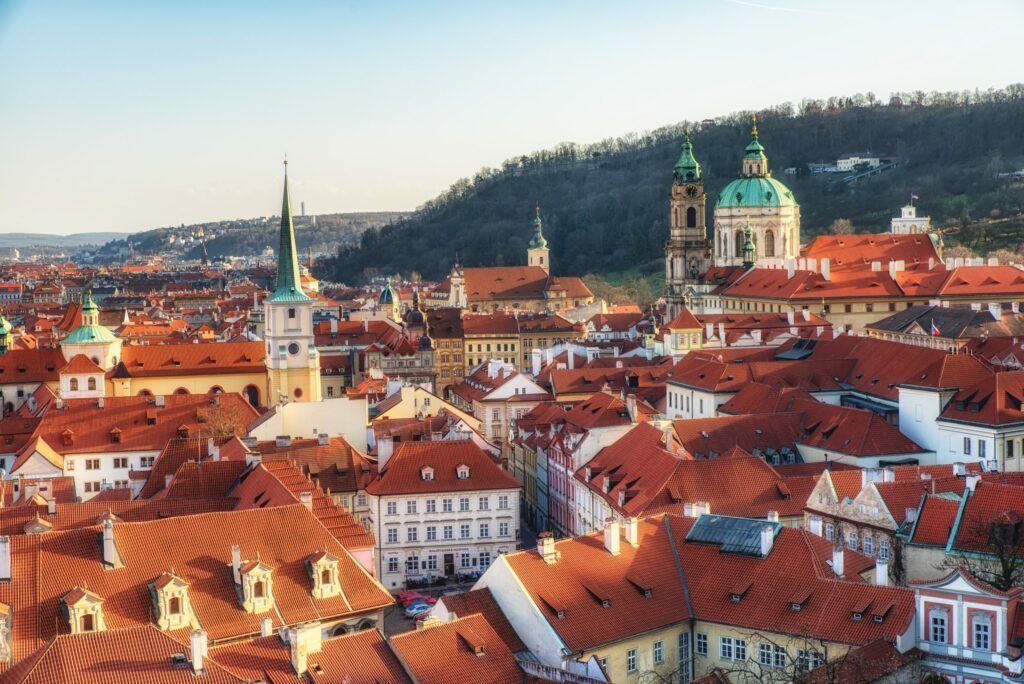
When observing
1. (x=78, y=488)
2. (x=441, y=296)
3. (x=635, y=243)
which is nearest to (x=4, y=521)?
(x=78, y=488)

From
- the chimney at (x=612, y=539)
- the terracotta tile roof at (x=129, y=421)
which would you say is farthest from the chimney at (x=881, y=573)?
the terracotta tile roof at (x=129, y=421)

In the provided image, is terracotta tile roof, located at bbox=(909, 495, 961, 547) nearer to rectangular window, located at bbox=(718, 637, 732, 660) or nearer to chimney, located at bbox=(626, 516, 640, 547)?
rectangular window, located at bbox=(718, 637, 732, 660)

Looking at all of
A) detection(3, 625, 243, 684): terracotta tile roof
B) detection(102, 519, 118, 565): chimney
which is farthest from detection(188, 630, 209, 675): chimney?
detection(102, 519, 118, 565): chimney

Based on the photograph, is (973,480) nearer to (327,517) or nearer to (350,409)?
(327,517)

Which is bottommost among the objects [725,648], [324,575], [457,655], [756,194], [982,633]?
[725,648]

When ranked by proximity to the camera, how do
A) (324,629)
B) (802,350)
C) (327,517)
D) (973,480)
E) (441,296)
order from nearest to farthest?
(324,629) → (973,480) → (327,517) → (802,350) → (441,296)

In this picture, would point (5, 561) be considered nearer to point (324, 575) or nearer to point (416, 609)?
point (324, 575)

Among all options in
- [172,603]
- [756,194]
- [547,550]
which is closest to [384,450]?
[547,550]
